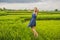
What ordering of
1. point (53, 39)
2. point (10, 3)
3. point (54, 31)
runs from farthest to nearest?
point (10, 3)
point (54, 31)
point (53, 39)

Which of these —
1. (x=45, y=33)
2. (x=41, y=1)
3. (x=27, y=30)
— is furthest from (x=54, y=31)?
(x=41, y=1)

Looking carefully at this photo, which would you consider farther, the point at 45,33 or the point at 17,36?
the point at 45,33

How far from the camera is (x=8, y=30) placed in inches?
271

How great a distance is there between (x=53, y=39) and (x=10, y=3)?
5413mm

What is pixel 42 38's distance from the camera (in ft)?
26.7

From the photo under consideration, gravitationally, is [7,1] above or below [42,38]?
above

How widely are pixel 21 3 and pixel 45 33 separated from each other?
17.3 ft

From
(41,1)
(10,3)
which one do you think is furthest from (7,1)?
(41,1)

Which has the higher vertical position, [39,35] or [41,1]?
[41,1]

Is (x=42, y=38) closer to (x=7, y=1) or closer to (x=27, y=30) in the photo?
(x=27, y=30)

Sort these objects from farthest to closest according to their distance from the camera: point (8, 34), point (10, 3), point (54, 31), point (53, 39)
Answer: point (10, 3) < point (54, 31) < point (53, 39) < point (8, 34)

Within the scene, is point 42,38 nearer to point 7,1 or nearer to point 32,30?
point 32,30

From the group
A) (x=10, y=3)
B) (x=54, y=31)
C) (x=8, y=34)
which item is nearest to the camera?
(x=8, y=34)

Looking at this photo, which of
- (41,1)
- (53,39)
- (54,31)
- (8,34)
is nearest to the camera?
(8,34)
